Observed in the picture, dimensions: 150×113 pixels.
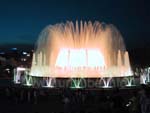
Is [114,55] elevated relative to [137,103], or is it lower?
elevated

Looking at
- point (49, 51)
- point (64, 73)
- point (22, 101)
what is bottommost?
point (22, 101)

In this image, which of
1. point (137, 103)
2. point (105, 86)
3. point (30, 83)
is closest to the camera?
point (137, 103)

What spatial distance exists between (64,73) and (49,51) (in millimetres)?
7957

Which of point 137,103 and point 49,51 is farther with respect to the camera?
point 49,51

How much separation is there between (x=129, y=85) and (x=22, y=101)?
1210 centimetres

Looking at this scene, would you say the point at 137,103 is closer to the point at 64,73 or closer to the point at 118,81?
the point at 118,81

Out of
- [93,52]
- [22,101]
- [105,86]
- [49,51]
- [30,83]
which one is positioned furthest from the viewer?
[49,51]

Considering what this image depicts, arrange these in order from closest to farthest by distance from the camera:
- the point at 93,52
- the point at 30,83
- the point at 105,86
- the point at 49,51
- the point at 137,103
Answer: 1. the point at 137,103
2. the point at 105,86
3. the point at 30,83
4. the point at 93,52
5. the point at 49,51

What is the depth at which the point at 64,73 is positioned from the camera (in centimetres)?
4072

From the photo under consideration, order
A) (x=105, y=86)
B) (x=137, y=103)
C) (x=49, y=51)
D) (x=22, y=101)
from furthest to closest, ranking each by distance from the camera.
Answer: (x=49, y=51) → (x=105, y=86) → (x=22, y=101) → (x=137, y=103)

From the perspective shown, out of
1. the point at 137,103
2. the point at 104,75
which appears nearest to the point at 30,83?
the point at 104,75

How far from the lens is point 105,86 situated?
3534 cm

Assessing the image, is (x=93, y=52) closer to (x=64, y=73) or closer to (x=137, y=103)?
(x=64, y=73)

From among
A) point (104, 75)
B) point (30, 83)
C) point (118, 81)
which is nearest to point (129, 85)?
point (118, 81)
